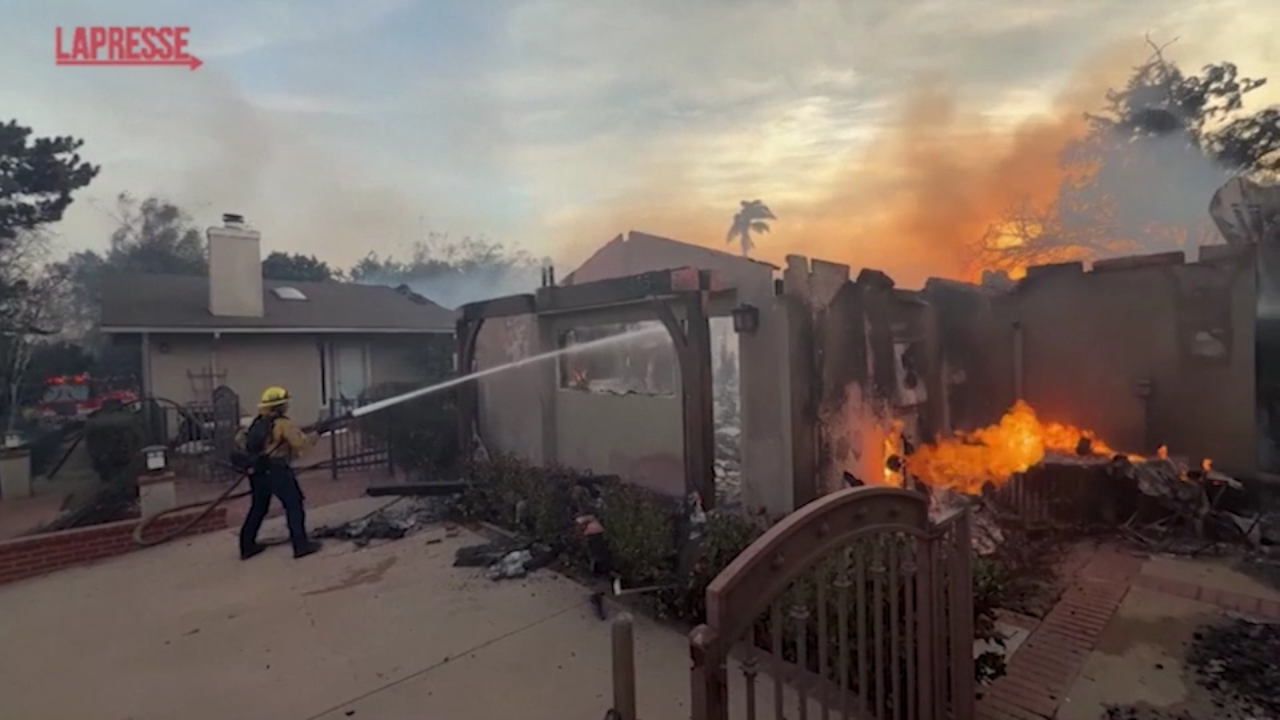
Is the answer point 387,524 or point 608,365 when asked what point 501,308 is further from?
point 387,524

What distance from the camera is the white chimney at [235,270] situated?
13773 mm

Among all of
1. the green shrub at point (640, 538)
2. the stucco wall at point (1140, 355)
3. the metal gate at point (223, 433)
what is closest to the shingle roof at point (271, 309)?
the metal gate at point (223, 433)

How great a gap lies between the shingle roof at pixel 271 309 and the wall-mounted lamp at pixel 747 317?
39.7ft

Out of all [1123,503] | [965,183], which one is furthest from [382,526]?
[965,183]

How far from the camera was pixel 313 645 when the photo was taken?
4289mm

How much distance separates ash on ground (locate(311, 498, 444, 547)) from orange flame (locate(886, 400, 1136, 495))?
249 inches

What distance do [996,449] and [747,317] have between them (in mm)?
5392

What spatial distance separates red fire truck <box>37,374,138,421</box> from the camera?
49.2 ft

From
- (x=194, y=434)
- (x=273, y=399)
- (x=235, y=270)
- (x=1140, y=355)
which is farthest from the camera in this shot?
(x=235, y=270)

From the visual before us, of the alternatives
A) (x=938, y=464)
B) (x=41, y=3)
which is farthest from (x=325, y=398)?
(x=938, y=464)

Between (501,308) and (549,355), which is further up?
(501,308)

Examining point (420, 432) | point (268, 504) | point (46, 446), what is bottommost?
point (268, 504)

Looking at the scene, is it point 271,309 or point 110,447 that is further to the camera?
point 271,309

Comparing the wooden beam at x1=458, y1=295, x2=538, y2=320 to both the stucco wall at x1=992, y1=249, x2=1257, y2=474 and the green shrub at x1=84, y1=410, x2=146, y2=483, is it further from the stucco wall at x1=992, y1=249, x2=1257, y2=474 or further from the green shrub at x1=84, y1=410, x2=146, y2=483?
the stucco wall at x1=992, y1=249, x2=1257, y2=474
